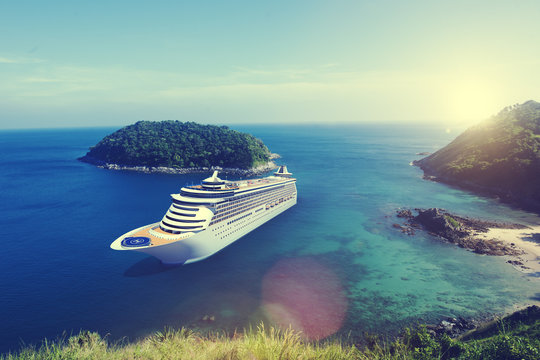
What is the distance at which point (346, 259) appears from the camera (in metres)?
38.0

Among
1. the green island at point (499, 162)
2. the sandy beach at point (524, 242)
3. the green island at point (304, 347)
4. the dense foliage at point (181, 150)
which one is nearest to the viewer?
the green island at point (304, 347)

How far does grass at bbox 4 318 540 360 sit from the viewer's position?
10.3m

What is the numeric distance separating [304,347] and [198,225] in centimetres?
2206

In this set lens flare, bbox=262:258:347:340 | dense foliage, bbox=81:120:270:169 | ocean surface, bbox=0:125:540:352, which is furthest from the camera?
dense foliage, bbox=81:120:270:169

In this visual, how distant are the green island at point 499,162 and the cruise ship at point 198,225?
204 ft

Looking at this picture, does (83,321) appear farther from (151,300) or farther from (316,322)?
(316,322)

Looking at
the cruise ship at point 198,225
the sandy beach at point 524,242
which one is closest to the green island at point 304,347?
the cruise ship at point 198,225

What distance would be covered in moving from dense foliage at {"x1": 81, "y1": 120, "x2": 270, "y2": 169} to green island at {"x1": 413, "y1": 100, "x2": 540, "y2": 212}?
63541mm

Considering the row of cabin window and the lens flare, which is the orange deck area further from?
the lens flare

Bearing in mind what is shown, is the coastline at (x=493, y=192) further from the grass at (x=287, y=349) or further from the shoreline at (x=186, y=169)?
the shoreline at (x=186, y=169)

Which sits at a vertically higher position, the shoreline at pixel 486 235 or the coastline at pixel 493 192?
the coastline at pixel 493 192

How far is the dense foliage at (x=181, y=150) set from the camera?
327 ft

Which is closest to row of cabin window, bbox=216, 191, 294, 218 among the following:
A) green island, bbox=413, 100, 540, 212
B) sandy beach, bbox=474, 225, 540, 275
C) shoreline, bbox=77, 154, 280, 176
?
sandy beach, bbox=474, 225, 540, 275

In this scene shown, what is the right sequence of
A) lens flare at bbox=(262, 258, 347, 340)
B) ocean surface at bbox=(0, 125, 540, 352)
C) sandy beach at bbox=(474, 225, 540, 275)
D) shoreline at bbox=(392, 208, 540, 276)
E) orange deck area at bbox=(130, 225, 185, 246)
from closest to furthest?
1. lens flare at bbox=(262, 258, 347, 340)
2. ocean surface at bbox=(0, 125, 540, 352)
3. orange deck area at bbox=(130, 225, 185, 246)
4. sandy beach at bbox=(474, 225, 540, 275)
5. shoreline at bbox=(392, 208, 540, 276)
